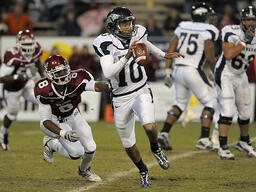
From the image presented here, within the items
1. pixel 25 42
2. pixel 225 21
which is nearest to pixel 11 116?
pixel 25 42

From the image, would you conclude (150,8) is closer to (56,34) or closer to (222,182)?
(56,34)

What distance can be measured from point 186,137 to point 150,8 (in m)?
7.09

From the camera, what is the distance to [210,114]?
9367 mm

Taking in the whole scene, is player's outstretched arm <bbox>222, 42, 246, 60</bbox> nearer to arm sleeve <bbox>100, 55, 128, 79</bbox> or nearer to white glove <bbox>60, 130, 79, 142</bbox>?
arm sleeve <bbox>100, 55, 128, 79</bbox>

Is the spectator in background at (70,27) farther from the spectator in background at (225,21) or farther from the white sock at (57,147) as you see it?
the white sock at (57,147)

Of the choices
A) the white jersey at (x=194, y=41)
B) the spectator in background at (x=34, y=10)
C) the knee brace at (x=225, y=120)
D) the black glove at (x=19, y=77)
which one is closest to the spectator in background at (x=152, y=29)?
the spectator in background at (x=34, y=10)

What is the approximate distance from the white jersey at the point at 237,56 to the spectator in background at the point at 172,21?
23.6 feet

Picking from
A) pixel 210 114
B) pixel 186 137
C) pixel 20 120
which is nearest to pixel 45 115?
pixel 210 114

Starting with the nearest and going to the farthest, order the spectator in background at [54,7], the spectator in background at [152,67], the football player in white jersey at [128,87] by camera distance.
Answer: the football player in white jersey at [128,87]
the spectator in background at [152,67]
the spectator in background at [54,7]

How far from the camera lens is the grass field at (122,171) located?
6418 mm

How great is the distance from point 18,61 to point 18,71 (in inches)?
6.1

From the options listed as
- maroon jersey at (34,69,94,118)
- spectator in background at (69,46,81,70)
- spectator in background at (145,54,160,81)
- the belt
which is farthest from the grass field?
spectator in background at (145,54,160,81)

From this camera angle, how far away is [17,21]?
50.8ft

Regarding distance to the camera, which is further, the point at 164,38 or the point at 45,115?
the point at 164,38
